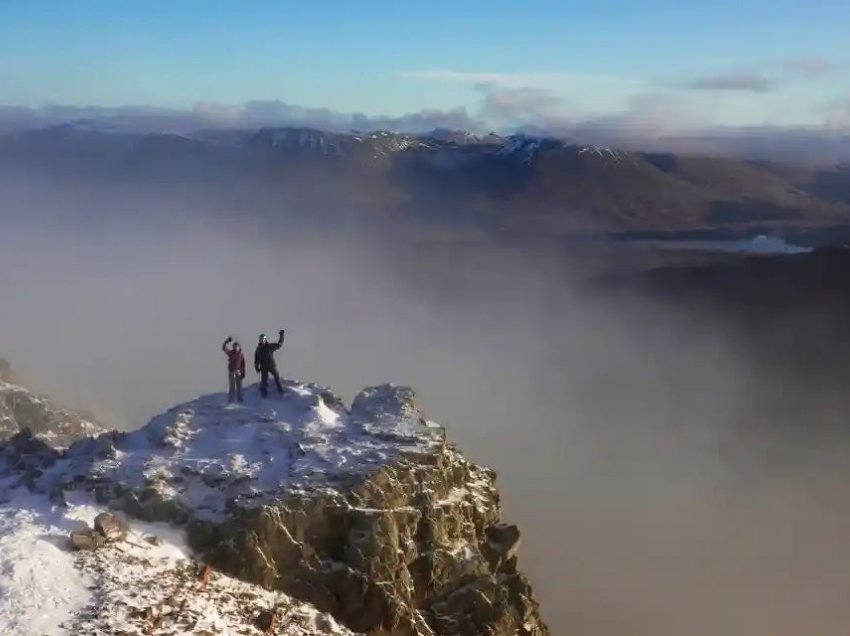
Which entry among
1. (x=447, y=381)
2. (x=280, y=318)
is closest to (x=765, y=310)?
(x=447, y=381)

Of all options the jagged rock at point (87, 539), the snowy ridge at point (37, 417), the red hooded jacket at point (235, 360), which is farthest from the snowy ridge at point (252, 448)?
the snowy ridge at point (37, 417)

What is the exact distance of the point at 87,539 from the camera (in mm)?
20000

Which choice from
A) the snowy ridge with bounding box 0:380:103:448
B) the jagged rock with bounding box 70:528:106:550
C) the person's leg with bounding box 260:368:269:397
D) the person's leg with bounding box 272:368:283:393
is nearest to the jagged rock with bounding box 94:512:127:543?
the jagged rock with bounding box 70:528:106:550

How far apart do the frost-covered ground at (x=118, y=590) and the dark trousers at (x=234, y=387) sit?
6021 millimetres

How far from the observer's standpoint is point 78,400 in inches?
3607

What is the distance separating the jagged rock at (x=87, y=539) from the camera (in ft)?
65.3

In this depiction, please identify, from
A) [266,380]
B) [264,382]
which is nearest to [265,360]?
[264,382]

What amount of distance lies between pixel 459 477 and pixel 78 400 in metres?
74.0

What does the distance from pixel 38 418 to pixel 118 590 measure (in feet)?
168

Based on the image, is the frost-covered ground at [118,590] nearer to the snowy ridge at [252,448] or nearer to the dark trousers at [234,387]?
the snowy ridge at [252,448]

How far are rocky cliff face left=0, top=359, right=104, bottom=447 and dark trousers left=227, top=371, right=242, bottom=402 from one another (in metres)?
38.6

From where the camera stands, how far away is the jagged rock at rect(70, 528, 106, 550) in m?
19.9

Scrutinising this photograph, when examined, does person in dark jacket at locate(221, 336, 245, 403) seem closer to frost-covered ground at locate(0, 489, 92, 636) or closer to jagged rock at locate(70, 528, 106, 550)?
frost-covered ground at locate(0, 489, 92, 636)

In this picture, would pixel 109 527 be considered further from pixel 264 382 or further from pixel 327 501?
pixel 264 382
